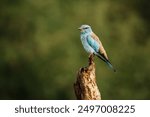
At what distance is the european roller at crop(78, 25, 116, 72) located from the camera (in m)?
13.9

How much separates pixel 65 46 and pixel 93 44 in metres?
8.81

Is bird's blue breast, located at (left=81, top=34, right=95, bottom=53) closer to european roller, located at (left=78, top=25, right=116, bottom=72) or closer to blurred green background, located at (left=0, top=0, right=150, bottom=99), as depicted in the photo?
european roller, located at (left=78, top=25, right=116, bottom=72)

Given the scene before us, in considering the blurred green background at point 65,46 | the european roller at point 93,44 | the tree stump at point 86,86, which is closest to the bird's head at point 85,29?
the european roller at point 93,44

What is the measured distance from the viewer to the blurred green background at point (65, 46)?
22625 mm

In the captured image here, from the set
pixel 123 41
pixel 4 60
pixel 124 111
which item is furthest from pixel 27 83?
pixel 124 111

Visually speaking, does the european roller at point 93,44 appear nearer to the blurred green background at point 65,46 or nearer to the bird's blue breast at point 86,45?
the bird's blue breast at point 86,45

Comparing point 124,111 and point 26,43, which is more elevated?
point 26,43

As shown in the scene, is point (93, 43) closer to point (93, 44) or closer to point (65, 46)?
point (93, 44)

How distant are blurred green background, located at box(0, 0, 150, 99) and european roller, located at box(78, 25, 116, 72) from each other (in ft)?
25.6

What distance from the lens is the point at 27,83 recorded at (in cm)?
2377

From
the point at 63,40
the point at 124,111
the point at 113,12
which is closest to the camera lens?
the point at 124,111

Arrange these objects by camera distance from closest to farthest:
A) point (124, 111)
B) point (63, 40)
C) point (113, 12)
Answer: point (124, 111) → point (63, 40) → point (113, 12)

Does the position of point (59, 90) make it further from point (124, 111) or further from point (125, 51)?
point (124, 111)

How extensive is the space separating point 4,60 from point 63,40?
1.72 metres
